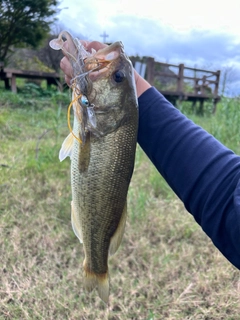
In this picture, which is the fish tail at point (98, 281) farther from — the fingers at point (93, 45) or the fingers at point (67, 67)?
the fingers at point (93, 45)

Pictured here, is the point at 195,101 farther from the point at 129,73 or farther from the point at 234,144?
the point at 129,73

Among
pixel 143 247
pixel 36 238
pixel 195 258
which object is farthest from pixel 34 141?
pixel 195 258

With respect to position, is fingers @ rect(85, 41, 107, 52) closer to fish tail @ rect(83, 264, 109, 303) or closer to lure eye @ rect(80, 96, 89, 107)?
lure eye @ rect(80, 96, 89, 107)

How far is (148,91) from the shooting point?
59.3 inches

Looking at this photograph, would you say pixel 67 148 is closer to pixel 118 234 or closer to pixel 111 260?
pixel 118 234

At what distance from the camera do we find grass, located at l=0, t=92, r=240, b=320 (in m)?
2.39

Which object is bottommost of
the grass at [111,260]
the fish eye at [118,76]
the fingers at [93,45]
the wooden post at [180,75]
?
the grass at [111,260]

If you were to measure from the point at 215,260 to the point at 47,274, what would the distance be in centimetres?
134

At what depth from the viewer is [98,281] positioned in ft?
5.06

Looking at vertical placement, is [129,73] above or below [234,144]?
above

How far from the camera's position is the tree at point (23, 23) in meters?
11.6

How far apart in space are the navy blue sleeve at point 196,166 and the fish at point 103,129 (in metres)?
0.15

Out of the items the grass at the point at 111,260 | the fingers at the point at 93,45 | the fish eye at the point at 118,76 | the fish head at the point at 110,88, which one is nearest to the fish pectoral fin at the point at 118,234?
the fish head at the point at 110,88

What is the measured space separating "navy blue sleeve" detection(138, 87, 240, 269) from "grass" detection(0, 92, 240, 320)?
4.35 ft
